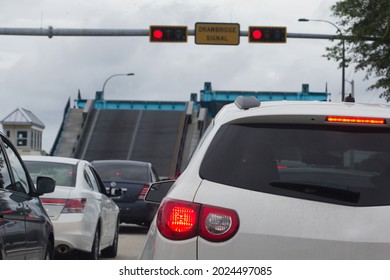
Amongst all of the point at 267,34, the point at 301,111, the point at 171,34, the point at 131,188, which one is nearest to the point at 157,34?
the point at 171,34

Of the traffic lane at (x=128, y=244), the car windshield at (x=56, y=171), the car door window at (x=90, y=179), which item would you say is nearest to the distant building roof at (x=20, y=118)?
the traffic lane at (x=128, y=244)

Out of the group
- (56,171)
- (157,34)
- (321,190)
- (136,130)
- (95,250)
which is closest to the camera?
(321,190)

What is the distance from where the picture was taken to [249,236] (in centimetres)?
518

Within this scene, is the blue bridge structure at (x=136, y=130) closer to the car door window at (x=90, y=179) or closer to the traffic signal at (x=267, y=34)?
the traffic signal at (x=267, y=34)

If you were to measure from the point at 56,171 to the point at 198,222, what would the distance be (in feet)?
28.2

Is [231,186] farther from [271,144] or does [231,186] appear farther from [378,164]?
[378,164]

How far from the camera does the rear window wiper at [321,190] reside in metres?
5.19

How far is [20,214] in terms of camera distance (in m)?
7.37

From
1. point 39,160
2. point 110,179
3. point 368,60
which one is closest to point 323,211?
point 39,160

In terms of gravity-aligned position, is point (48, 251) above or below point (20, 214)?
below

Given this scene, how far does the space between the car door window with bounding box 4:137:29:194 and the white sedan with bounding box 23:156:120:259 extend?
4.17 metres

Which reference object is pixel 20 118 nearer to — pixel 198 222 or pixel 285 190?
pixel 198 222
